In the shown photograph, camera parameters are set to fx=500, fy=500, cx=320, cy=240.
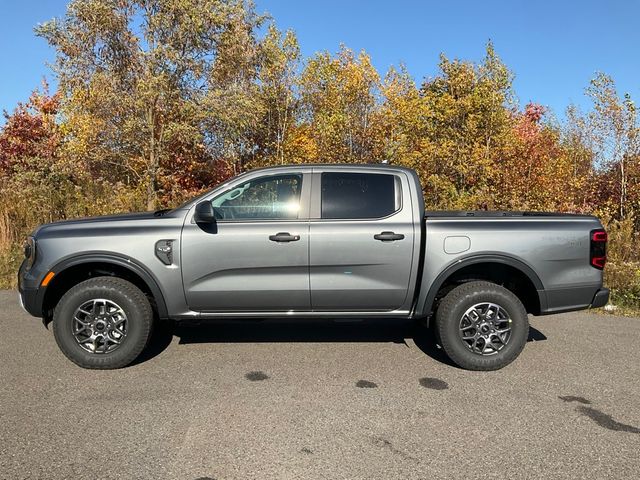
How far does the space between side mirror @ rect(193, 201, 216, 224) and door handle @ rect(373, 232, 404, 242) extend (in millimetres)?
1455

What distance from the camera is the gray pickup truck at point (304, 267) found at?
4441 mm

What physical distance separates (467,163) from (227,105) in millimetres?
7318

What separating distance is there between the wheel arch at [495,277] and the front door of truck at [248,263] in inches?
46.8

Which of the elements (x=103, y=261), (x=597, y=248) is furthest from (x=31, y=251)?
(x=597, y=248)

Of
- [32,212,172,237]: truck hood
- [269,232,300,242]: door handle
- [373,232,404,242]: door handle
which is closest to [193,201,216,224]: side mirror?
[32,212,172,237]: truck hood

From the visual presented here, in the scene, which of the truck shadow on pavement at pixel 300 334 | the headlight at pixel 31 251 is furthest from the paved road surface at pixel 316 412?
the headlight at pixel 31 251

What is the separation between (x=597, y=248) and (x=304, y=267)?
2.69 meters

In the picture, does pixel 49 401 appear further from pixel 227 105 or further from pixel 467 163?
pixel 467 163

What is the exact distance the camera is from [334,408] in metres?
3.71

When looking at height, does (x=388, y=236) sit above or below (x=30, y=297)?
above

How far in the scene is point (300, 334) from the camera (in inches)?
224

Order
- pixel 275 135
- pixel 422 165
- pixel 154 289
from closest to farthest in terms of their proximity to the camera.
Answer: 1. pixel 154 289
2. pixel 422 165
3. pixel 275 135

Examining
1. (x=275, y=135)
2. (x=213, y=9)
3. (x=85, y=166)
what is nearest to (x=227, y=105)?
(x=213, y=9)

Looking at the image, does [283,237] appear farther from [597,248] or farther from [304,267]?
[597,248]
